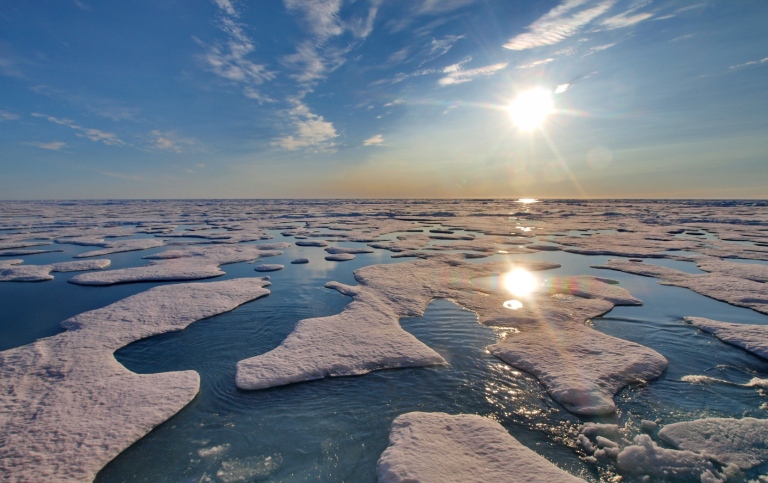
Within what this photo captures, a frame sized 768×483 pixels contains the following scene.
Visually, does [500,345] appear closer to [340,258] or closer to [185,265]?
[340,258]

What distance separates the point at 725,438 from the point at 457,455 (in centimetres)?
276

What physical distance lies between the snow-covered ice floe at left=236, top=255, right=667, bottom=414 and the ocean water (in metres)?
0.18

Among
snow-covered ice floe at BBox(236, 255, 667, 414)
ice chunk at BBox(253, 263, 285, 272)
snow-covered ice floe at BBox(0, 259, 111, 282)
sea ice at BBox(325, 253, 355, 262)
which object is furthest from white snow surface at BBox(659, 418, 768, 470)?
snow-covered ice floe at BBox(0, 259, 111, 282)

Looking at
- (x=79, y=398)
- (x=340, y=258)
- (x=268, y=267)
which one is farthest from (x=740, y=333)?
(x=268, y=267)

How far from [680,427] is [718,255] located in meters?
14.0

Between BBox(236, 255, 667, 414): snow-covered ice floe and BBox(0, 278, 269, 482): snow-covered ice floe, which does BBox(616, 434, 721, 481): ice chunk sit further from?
BBox(0, 278, 269, 482): snow-covered ice floe

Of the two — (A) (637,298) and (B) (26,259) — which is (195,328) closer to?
(A) (637,298)

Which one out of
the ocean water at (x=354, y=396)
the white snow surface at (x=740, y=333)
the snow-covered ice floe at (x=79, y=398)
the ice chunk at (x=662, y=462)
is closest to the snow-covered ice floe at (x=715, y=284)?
the ocean water at (x=354, y=396)

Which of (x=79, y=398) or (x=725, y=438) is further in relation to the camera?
(x=79, y=398)

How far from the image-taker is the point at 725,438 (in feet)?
11.3

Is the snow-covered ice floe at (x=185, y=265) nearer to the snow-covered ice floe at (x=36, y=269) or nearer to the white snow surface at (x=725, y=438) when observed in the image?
the snow-covered ice floe at (x=36, y=269)

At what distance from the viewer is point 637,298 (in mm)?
8227

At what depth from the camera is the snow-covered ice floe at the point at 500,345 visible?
4582 mm

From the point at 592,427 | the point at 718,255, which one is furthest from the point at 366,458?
the point at 718,255
